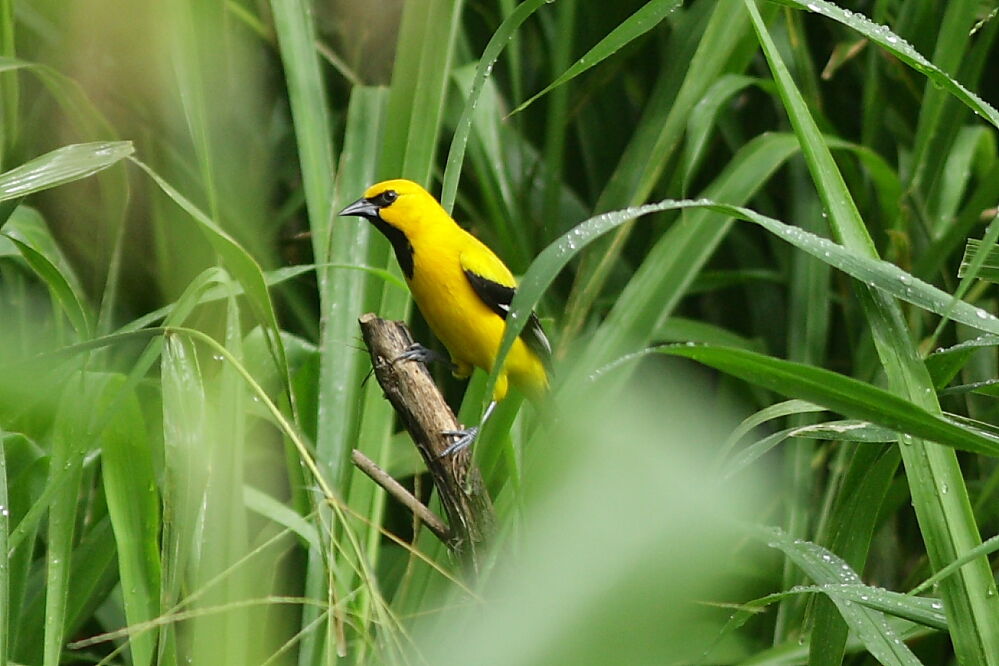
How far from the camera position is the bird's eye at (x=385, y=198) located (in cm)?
165

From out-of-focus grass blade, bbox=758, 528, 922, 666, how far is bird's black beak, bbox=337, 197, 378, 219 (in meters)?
0.85

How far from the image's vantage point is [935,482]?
94 cm

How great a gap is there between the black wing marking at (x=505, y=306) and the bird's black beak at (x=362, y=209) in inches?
8.4

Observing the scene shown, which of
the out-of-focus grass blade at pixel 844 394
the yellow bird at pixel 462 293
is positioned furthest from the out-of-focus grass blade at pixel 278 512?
the out-of-focus grass blade at pixel 844 394

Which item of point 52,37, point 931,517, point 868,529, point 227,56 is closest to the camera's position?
point 931,517

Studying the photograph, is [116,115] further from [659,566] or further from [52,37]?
[659,566]

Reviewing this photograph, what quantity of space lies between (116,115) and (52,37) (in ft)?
0.90

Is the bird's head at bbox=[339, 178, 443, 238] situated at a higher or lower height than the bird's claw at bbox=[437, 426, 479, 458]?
higher

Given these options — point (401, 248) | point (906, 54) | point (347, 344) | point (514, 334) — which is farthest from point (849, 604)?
point (401, 248)

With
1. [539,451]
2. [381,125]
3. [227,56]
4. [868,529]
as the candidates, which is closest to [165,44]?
[227,56]

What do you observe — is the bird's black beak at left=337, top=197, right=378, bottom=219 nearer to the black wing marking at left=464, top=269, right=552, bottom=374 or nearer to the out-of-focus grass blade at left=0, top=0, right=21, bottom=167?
the black wing marking at left=464, top=269, right=552, bottom=374

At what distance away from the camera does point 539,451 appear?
55.4 inches

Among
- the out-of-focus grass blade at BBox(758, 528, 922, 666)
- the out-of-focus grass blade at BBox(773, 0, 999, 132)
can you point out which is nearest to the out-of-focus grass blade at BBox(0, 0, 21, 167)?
the out-of-focus grass blade at BBox(773, 0, 999, 132)

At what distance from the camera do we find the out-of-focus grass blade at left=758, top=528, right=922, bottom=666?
0.95 meters
